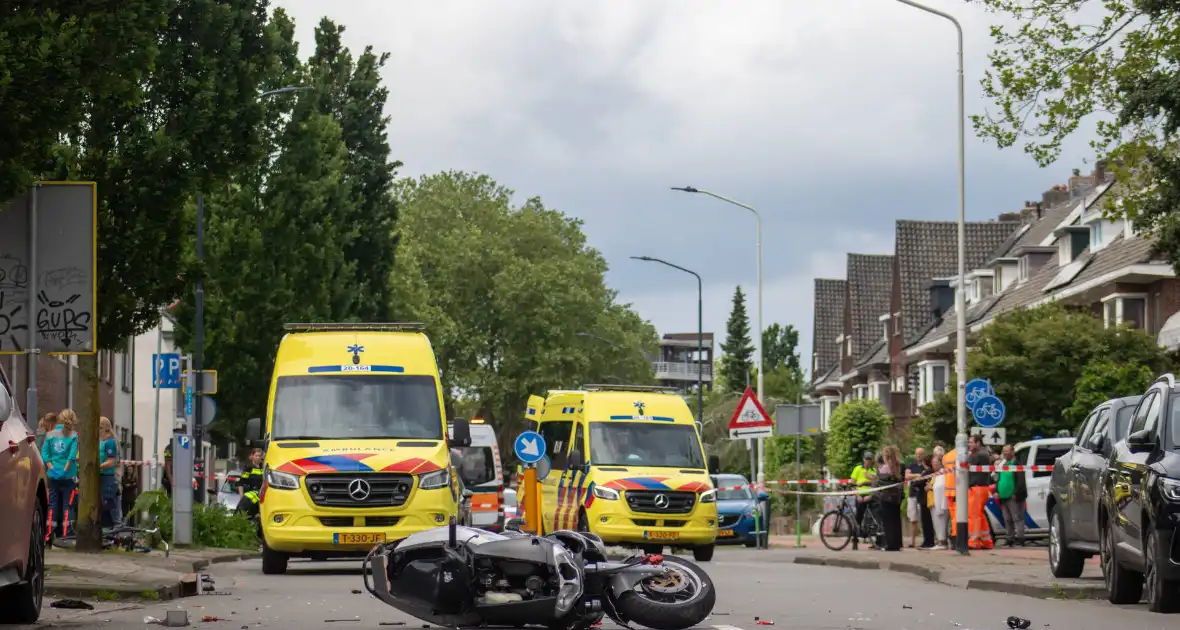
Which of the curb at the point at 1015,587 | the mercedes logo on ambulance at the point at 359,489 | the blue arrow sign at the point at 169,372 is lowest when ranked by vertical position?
the curb at the point at 1015,587

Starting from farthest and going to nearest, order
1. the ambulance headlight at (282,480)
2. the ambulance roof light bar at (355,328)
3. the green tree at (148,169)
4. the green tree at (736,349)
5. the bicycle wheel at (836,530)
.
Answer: the green tree at (736,349), the bicycle wheel at (836,530), the green tree at (148,169), the ambulance roof light bar at (355,328), the ambulance headlight at (282,480)

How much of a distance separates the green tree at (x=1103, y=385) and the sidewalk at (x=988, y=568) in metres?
9.23

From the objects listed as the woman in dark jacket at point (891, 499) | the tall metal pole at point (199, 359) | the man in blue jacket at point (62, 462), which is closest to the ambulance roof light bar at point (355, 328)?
the man in blue jacket at point (62, 462)

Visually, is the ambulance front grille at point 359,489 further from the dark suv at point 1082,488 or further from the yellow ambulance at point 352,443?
the dark suv at point 1082,488

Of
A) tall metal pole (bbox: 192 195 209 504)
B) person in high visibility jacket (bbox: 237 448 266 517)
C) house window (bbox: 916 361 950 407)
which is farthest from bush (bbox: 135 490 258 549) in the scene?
house window (bbox: 916 361 950 407)

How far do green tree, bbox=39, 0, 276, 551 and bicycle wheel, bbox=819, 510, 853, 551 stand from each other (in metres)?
12.9

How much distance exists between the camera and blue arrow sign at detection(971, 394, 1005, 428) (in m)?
29.4

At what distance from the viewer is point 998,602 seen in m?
17.5

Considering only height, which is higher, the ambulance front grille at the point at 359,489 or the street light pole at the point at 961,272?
the street light pole at the point at 961,272

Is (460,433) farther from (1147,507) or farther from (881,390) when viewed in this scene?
(881,390)

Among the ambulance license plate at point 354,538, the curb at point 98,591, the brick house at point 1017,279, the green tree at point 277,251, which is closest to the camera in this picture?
the curb at point 98,591

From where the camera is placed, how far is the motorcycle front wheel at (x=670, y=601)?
12250 millimetres

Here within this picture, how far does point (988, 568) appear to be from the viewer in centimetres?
2347

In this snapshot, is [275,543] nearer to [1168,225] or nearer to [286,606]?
[286,606]
